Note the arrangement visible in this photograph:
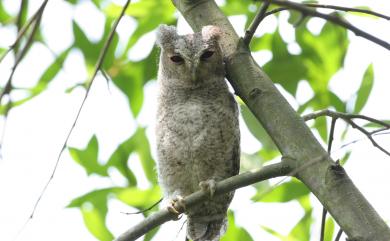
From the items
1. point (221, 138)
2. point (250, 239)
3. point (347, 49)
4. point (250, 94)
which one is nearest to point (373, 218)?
point (250, 94)

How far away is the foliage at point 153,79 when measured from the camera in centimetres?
313

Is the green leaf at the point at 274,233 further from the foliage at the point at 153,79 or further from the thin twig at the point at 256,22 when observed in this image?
the thin twig at the point at 256,22

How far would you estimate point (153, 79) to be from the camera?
3652 millimetres

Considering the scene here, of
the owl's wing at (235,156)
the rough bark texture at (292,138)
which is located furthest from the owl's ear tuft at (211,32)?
the owl's wing at (235,156)

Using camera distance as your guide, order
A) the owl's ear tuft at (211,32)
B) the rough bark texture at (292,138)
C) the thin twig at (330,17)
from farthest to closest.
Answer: the owl's ear tuft at (211,32), the rough bark texture at (292,138), the thin twig at (330,17)

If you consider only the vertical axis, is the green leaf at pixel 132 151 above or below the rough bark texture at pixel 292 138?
above

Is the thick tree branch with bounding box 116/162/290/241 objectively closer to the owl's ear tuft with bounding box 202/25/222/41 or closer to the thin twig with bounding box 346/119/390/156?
the thin twig with bounding box 346/119/390/156

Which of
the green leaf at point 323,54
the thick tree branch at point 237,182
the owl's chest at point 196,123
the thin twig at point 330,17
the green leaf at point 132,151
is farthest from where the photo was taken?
the owl's chest at point 196,123

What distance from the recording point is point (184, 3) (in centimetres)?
298

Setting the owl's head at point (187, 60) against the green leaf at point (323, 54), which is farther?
the owl's head at point (187, 60)

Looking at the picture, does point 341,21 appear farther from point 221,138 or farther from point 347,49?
point 221,138

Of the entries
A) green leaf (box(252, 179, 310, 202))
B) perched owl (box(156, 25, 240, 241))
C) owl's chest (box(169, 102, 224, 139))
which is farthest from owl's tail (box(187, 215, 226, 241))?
green leaf (box(252, 179, 310, 202))

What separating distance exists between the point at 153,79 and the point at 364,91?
1.26 m

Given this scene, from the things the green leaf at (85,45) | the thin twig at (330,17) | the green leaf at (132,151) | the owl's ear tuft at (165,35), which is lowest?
the thin twig at (330,17)
